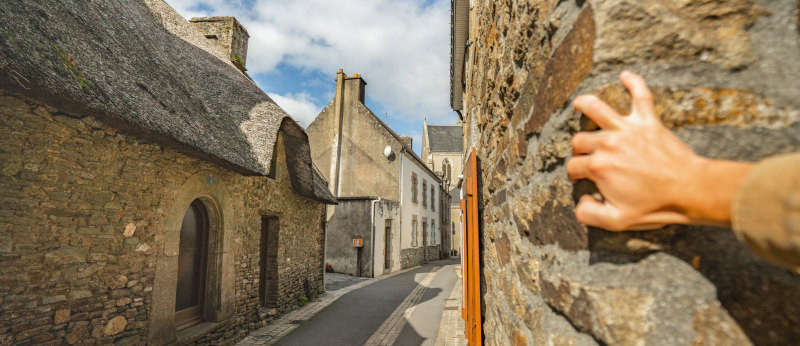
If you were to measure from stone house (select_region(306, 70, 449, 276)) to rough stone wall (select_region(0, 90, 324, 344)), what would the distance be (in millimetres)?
10882

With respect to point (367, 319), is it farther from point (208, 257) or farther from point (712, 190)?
point (712, 190)

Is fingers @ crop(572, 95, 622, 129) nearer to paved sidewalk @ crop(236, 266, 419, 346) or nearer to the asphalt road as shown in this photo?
the asphalt road

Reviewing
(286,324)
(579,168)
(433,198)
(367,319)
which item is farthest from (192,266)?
(433,198)

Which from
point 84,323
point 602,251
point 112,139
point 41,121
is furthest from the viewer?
point 112,139

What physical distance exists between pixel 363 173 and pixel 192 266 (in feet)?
42.8

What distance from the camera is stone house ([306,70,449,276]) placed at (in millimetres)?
16716

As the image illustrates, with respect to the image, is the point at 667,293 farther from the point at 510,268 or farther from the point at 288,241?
the point at 288,241

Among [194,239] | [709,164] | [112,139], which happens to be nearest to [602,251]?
[709,164]

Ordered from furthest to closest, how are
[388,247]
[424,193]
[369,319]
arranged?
1. [424,193]
2. [388,247]
3. [369,319]

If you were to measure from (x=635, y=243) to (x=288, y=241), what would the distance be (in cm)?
894

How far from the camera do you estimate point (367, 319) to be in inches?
324

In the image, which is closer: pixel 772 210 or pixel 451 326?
pixel 772 210

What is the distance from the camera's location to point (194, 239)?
625 centimetres

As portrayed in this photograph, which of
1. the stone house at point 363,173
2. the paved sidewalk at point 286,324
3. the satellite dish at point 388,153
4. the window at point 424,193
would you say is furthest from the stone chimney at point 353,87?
the paved sidewalk at point 286,324
